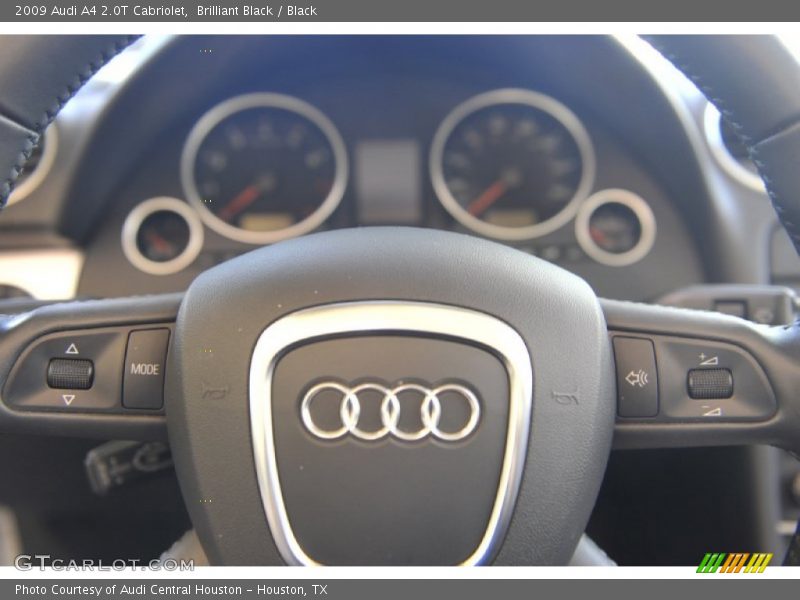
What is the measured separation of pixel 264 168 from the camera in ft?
4.63

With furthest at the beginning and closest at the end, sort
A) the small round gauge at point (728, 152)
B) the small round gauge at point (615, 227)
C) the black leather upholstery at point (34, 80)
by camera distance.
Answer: the small round gauge at point (615, 227), the small round gauge at point (728, 152), the black leather upholstery at point (34, 80)

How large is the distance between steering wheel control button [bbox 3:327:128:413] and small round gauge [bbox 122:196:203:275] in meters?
0.67

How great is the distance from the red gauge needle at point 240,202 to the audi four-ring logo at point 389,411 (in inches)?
33.5

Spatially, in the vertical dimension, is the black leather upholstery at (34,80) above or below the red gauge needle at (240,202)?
above

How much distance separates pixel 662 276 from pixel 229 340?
922 millimetres

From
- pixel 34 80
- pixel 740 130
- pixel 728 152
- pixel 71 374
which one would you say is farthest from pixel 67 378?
pixel 728 152

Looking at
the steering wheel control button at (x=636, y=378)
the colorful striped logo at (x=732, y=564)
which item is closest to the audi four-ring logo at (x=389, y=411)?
the steering wheel control button at (x=636, y=378)

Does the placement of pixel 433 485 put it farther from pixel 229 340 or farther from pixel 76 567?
pixel 76 567

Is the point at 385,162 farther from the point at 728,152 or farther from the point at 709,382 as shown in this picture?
the point at 709,382

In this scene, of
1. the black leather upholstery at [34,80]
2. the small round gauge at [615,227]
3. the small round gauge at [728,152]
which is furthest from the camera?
the small round gauge at [615,227]

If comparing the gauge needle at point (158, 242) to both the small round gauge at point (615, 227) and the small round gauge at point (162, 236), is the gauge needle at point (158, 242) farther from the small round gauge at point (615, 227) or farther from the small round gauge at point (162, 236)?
the small round gauge at point (615, 227)

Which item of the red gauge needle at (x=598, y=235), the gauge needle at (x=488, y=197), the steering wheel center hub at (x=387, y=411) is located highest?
the gauge needle at (x=488, y=197)

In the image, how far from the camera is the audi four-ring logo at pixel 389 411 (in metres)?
0.61

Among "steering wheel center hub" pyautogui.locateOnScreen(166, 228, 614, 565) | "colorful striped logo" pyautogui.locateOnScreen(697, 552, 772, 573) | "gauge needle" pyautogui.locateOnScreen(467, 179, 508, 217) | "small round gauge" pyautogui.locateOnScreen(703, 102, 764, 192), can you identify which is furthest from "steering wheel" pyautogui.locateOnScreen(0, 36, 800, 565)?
"gauge needle" pyautogui.locateOnScreen(467, 179, 508, 217)
